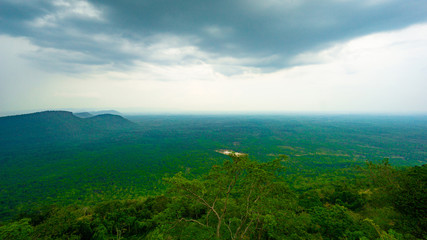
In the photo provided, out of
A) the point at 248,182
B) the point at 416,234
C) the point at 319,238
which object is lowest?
the point at 319,238

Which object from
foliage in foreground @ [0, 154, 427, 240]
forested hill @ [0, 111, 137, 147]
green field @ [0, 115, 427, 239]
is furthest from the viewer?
forested hill @ [0, 111, 137, 147]

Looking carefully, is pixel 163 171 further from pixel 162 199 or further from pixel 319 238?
pixel 319 238

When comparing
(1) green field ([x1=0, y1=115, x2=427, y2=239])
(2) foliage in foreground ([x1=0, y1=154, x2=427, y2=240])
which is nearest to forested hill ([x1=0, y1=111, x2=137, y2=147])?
(1) green field ([x1=0, y1=115, x2=427, y2=239])

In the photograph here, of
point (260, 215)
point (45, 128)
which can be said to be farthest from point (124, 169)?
point (45, 128)

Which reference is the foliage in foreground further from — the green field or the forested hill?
the forested hill

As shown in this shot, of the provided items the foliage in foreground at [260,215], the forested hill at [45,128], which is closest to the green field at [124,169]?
the foliage in foreground at [260,215]

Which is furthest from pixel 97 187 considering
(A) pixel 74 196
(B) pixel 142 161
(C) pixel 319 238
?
(C) pixel 319 238

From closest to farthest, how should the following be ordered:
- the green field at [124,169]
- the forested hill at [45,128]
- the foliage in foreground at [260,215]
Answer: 1. the foliage in foreground at [260,215]
2. the green field at [124,169]
3. the forested hill at [45,128]

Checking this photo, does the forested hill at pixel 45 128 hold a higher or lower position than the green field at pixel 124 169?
higher

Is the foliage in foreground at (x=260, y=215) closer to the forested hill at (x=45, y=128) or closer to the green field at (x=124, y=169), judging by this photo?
the green field at (x=124, y=169)

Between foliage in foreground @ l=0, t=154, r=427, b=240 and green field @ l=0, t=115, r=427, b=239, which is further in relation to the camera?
green field @ l=0, t=115, r=427, b=239

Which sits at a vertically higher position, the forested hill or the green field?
the forested hill
